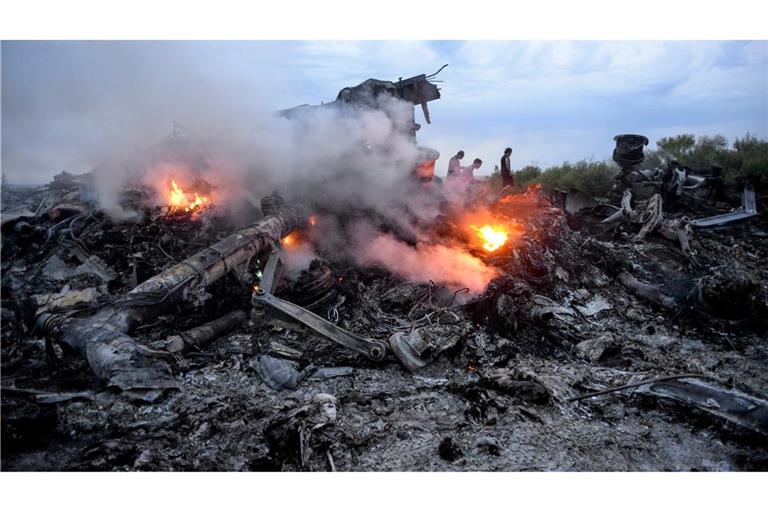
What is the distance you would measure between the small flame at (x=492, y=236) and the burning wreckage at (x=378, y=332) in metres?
0.04

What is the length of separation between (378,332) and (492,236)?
3.15 meters

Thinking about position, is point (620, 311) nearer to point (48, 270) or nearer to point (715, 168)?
point (715, 168)

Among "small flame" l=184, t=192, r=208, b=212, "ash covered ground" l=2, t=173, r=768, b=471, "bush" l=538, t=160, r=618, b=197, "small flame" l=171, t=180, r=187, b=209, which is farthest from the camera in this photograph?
"bush" l=538, t=160, r=618, b=197

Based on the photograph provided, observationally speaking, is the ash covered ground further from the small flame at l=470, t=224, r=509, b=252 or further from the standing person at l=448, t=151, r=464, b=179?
the standing person at l=448, t=151, r=464, b=179

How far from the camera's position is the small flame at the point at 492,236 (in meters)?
7.37

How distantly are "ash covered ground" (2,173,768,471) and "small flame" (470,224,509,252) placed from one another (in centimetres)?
23

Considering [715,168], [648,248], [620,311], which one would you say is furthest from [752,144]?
[620,311]

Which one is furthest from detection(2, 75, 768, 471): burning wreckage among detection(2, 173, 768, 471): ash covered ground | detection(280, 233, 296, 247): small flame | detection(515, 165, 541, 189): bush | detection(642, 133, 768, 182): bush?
detection(515, 165, 541, 189): bush

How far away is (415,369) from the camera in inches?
193

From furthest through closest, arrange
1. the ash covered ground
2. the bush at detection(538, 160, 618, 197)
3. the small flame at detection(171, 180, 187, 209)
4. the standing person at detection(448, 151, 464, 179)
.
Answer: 1. the bush at detection(538, 160, 618, 197)
2. the standing person at detection(448, 151, 464, 179)
3. the small flame at detection(171, 180, 187, 209)
4. the ash covered ground

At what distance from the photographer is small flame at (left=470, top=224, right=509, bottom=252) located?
7371 millimetres

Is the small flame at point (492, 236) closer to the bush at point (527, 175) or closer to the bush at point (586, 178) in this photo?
the bush at point (586, 178)

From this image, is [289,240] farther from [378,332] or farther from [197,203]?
[378,332]

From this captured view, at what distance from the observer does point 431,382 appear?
4.71 m
